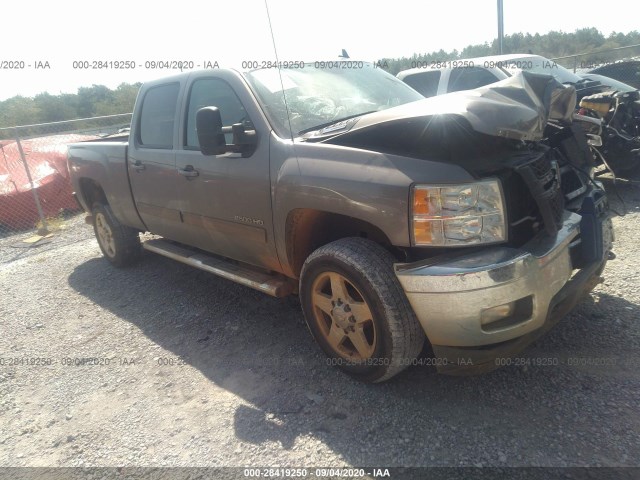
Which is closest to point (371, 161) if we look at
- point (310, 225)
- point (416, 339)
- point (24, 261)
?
point (310, 225)

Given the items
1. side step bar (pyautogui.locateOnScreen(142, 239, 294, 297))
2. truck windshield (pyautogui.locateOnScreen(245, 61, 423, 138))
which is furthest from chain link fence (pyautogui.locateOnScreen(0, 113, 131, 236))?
truck windshield (pyautogui.locateOnScreen(245, 61, 423, 138))

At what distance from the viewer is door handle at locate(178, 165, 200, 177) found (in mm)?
3627

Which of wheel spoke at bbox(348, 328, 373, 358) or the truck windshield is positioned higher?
the truck windshield

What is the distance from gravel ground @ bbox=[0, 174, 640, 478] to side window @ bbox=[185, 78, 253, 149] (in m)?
1.52

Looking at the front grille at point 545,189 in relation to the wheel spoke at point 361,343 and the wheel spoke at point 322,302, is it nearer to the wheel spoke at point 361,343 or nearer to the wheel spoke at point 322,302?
the wheel spoke at point 361,343

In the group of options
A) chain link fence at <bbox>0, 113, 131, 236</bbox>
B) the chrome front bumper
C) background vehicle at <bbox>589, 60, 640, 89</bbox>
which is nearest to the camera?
the chrome front bumper

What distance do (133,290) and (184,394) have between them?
7.34ft

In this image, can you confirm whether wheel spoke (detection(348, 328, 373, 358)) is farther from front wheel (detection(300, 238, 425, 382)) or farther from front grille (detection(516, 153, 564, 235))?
front grille (detection(516, 153, 564, 235))

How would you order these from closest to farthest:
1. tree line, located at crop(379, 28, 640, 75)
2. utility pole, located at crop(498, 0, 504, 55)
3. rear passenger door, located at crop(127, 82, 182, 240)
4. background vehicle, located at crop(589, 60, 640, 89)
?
rear passenger door, located at crop(127, 82, 182, 240)
background vehicle, located at crop(589, 60, 640, 89)
utility pole, located at crop(498, 0, 504, 55)
tree line, located at crop(379, 28, 640, 75)

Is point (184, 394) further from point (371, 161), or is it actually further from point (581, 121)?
point (581, 121)

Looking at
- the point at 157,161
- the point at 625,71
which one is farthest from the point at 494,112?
the point at 625,71

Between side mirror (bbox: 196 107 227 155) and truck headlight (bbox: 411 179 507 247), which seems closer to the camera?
truck headlight (bbox: 411 179 507 247)

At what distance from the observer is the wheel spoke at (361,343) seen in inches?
108

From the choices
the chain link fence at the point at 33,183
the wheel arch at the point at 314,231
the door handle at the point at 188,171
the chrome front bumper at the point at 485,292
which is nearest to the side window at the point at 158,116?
the door handle at the point at 188,171
